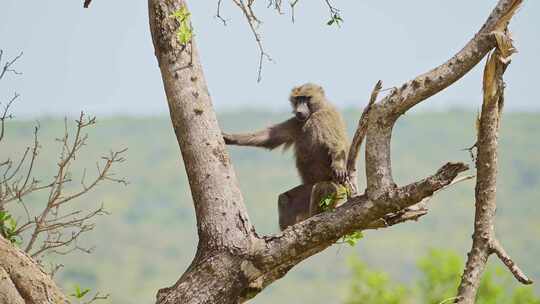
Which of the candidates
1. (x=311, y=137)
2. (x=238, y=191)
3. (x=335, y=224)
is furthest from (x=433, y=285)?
(x=335, y=224)

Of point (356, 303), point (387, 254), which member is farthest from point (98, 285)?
point (356, 303)

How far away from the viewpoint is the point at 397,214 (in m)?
6.06

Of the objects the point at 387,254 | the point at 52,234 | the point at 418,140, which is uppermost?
the point at 418,140

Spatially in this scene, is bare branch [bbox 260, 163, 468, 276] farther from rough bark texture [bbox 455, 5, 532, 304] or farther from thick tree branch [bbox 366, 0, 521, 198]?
rough bark texture [bbox 455, 5, 532, 304]

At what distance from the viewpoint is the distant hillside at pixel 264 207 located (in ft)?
360

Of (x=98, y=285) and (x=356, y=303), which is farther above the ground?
(x=98, y=285)

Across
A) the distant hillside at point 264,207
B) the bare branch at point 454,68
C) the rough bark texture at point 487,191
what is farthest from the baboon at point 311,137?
the distant hillside at point 264,207

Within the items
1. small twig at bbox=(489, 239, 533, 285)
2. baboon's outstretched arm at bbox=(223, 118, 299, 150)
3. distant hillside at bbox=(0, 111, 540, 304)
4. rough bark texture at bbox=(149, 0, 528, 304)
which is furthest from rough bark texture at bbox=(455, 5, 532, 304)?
distant hillside at bbox=(0, 111, 540, 304)

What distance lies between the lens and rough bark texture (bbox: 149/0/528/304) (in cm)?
568

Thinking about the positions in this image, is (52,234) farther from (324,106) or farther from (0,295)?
(324,106)

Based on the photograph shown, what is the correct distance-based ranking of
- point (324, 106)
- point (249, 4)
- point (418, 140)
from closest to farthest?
point (249, 4) < point (324, 106) < point (418, 140)

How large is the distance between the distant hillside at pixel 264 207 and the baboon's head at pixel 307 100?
77.0 metres

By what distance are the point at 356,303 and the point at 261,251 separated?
23.0 meters

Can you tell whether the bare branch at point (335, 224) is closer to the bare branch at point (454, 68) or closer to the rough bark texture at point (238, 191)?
the rough bark texture at point (238, 191)
